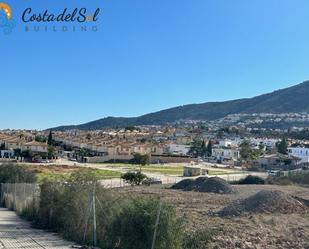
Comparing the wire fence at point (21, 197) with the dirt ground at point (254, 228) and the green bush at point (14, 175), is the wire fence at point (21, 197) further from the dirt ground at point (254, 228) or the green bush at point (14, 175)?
the dirt ground at point (254, 228)

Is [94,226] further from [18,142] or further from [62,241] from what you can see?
[18,142]

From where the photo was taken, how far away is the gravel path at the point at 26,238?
15.4 meters

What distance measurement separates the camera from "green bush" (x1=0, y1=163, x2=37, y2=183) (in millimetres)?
38375

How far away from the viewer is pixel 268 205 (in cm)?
2848

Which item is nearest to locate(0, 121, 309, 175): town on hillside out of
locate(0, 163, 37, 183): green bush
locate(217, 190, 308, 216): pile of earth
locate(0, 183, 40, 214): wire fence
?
locate(0, 163, 37, 183): green bush

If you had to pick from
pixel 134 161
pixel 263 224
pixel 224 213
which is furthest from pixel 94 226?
pixel 134 161

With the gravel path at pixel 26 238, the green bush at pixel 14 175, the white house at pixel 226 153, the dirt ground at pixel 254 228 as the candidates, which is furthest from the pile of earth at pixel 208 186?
the white house at pixel 226 153

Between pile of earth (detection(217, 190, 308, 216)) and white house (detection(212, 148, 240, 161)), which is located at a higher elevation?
white house (detection(212, 148, 240, 161))

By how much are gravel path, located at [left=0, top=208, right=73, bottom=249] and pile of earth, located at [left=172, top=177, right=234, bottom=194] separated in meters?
23.8

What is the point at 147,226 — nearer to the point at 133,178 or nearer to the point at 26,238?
the point at 26,238

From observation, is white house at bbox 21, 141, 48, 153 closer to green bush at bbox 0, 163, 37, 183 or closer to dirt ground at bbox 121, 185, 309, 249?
green bush at bbox 0, 163, 37, 183

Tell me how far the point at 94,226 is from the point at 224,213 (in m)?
12.4

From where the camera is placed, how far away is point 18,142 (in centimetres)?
12788

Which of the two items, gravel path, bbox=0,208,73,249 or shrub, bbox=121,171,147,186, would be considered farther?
shrub, bbox=121,171,147,186
